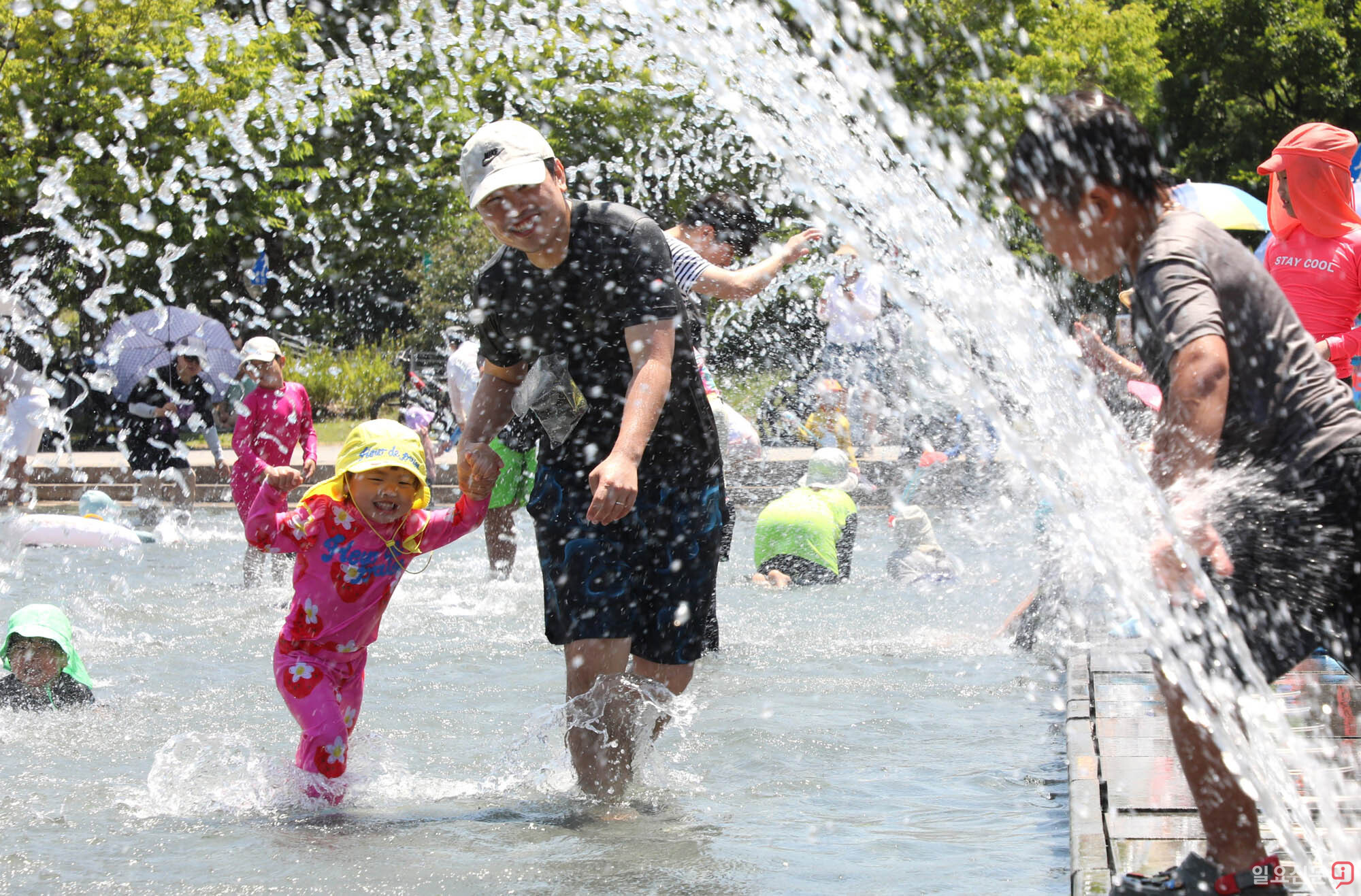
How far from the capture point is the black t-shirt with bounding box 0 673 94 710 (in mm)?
5500

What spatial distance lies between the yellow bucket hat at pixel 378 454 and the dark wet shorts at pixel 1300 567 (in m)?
2.33

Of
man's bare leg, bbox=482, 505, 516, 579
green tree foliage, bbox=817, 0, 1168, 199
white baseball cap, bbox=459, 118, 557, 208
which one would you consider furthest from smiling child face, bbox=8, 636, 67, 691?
green tree foliage, bbox=817, 0, 1168, 199

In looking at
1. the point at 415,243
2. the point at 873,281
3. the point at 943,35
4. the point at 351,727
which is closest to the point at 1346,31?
the point at 943,35

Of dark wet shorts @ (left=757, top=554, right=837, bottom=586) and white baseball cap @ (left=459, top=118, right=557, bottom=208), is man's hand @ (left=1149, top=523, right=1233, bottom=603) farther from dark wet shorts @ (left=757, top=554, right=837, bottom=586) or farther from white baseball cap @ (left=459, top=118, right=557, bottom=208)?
dark wet shorts @ (left=757, top=554, right=837, bottom=586)

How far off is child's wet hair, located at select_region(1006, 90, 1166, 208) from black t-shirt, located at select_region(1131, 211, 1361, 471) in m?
0.13

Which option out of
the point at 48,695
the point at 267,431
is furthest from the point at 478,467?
the point at 267,431

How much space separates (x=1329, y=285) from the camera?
21.2ft

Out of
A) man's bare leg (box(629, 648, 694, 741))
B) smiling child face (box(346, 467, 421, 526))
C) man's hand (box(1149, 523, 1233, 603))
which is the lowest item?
man's bare leg (box(629, 648, 694, 741))

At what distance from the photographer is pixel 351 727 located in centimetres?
450

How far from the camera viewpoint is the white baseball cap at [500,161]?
375 centimetres

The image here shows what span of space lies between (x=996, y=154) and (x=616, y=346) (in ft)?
78.5

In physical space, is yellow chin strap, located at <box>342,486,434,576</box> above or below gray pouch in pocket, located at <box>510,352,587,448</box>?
below

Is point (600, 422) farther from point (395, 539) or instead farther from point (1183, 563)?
point (1183, 563)

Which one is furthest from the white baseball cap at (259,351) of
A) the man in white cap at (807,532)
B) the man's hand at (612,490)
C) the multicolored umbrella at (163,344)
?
the multicolored umbrella at (163,344)
